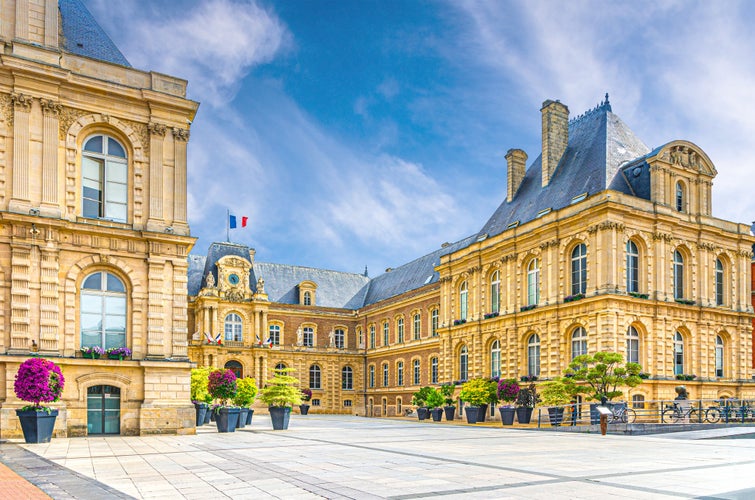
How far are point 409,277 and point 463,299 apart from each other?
14.3 meters

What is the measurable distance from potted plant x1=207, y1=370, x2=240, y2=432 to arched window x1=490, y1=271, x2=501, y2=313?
63.1 ft

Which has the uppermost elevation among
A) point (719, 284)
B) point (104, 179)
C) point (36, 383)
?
point (104, 179)

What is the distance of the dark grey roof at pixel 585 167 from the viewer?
3241 centimetres

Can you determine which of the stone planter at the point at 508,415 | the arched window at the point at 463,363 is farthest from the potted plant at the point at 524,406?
the arched window at the point at 463,363

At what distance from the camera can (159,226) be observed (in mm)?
20500

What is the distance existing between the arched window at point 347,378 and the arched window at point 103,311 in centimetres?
3890

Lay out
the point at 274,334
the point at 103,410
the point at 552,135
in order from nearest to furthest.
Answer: the point at 103,410 < the point at 552,135 < the point at 274,334

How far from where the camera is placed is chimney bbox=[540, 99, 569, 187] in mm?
36562

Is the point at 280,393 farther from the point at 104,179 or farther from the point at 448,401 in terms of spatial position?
the point at 448,401

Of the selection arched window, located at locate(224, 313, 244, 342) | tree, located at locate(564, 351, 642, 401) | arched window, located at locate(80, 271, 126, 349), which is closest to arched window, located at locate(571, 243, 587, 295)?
tree, located at locate(564, 351, 642, 401)

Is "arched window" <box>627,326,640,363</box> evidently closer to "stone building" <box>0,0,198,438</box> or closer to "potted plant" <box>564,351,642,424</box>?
"potted plant" <box>564,351,642,424</box>

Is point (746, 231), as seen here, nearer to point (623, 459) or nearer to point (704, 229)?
point (704, 229)

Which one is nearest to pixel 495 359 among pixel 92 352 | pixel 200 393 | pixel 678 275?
pixel 678 275

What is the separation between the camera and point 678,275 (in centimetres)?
3198
